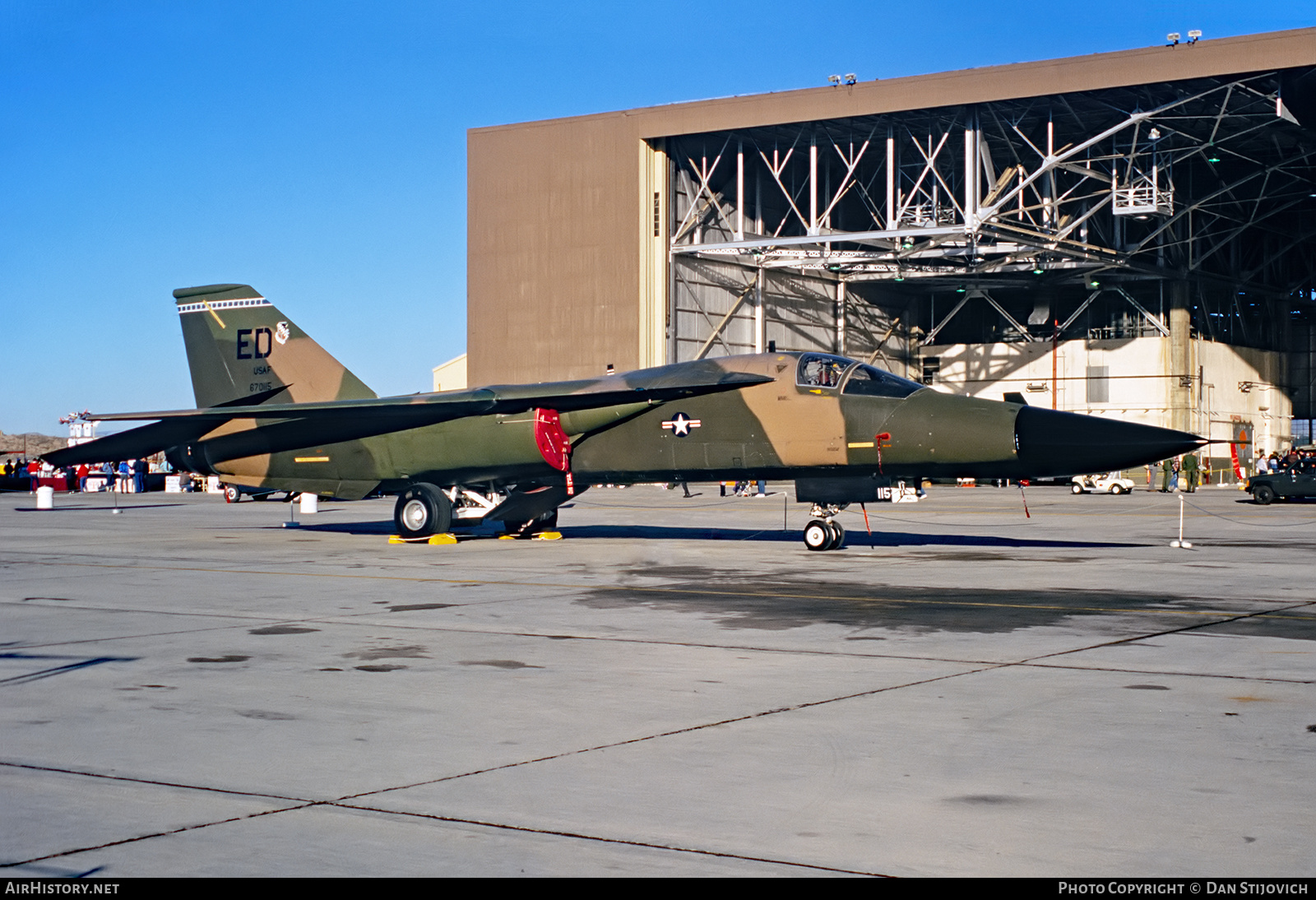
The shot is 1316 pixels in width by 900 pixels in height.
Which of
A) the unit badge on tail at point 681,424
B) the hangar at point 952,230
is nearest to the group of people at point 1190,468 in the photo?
the hangar at point 952,230

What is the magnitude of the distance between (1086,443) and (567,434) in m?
7.93

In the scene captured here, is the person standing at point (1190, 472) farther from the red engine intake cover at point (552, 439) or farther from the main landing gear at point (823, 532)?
the red engine intake cover at point (552, 439)

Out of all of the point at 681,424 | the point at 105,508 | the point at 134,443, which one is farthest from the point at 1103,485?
the point at 134,443

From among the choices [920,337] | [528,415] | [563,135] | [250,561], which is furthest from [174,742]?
[920,337]

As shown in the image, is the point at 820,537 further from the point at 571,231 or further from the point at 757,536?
the point at 571,231

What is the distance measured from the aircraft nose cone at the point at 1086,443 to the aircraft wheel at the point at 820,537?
319 centimetres

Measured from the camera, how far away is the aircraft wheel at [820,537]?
18344 millimetres

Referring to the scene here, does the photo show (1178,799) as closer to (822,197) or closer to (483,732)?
(483,732)

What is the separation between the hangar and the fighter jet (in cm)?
2745

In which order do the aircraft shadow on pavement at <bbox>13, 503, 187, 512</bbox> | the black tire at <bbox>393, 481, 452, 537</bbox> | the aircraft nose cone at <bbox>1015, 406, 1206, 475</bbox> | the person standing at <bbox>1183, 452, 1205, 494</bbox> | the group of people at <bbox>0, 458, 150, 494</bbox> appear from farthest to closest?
1. the group of people at <bbox>0, 458, 150, 494</bbox>
2. the person standing at <bbox>1183, 452, 1205, 494</bbox>
3. the aircraft shadow on pavement at <bbox>13, 503, 187, 512</bbox>
4. the black tire at <bbox>393, 481, 452, 537</bbox>
5. the aircraft nose cone at <bbox>1015, 406, 1206, 475</bbox>

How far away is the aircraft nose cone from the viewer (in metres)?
15.6

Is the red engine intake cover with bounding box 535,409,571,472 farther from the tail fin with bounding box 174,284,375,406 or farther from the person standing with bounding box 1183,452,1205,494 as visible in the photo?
the person standing with bounding box 1183,452,1205,494

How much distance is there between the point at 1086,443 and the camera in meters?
16.0

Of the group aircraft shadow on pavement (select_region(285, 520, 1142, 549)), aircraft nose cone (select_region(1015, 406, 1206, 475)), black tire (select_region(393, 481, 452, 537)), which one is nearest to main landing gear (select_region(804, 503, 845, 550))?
aircraft shadow on pavement (select_region(285, 520, 1142, 549))
